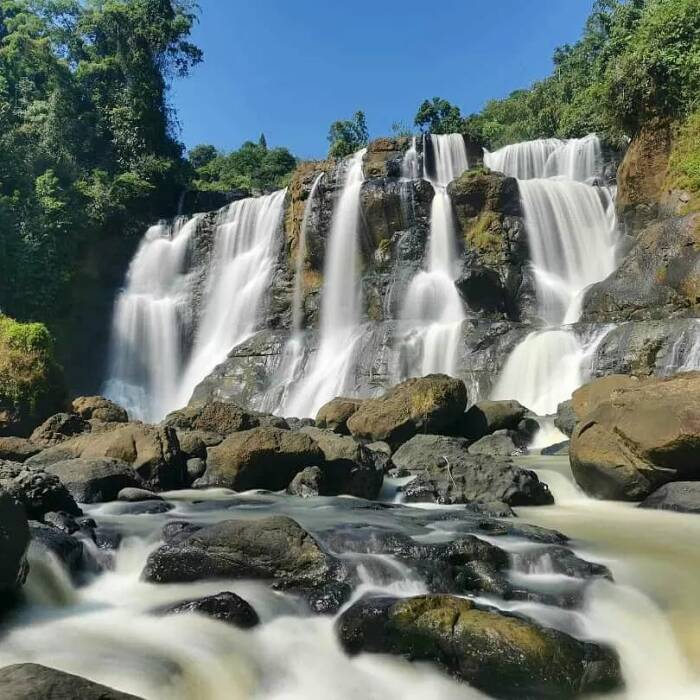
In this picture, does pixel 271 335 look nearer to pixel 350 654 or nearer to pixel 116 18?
pixel 350 654

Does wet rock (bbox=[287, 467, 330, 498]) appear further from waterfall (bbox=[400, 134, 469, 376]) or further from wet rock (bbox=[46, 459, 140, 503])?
waterfall (bbox=[400, 134, 469, 376])

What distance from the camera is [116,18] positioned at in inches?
1597

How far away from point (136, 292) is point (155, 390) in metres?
5.43

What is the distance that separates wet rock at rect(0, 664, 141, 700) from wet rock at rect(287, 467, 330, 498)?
7351mm

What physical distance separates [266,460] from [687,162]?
18.2m

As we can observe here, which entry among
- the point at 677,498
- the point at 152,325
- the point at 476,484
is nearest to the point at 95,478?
the point at 476,484

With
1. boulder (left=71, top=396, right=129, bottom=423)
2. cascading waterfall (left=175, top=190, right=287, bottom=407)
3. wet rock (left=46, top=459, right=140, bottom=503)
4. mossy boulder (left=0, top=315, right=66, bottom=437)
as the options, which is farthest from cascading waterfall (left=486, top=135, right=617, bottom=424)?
wet rock (left=46, top=459, right=140, bottom=503)

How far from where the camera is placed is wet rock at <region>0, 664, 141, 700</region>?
10.0 feet

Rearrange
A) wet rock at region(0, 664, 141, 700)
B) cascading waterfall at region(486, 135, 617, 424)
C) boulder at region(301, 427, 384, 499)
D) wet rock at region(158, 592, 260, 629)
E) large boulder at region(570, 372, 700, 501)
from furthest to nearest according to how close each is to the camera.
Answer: cascading waterfall at region(486, 135, 617, 424) < boulder at region(301, 427, 384, 499) < large boulder at region(570, 372, 700, 501) < wet rock at region(158, 592, 260, 629) < wet rock at region(0, 664, 141, 700)

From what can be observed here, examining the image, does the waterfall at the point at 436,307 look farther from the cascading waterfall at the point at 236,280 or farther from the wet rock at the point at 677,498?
the wet rock at the point at 677,498

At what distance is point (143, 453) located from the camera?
448 inches

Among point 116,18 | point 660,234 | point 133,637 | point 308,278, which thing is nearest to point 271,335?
point 308,278

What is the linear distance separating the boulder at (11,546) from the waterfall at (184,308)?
24084 millimetres

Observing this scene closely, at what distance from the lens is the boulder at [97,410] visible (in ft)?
57.0
